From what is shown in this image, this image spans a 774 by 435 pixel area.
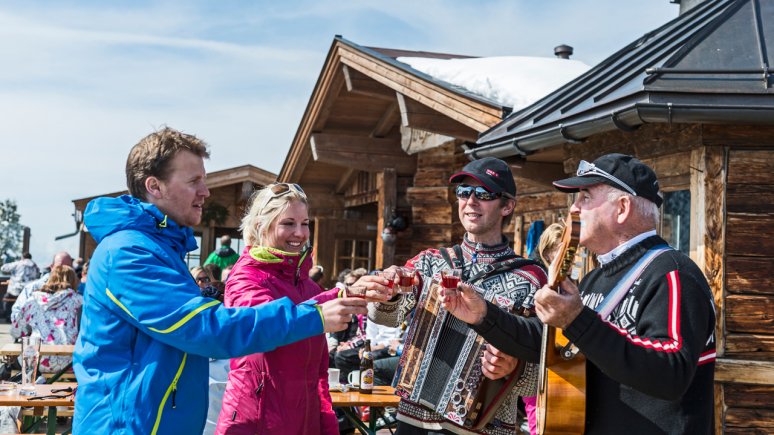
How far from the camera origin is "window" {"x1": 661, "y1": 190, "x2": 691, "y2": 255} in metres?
5.80

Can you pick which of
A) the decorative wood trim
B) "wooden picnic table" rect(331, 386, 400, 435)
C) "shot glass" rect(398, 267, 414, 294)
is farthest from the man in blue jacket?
Answer: the decorative wood trim

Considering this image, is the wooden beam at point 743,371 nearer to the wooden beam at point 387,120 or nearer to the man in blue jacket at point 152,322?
the man in blue jacket at point 152,322

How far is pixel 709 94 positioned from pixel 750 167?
643mm

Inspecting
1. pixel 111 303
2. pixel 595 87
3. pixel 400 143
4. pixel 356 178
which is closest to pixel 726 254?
pixel 595 87

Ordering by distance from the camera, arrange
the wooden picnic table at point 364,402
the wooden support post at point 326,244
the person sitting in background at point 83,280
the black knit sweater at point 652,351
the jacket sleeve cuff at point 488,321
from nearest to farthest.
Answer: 1. the black knit sweater at point 652,351
2. the jacket sleeve cuff at point 488,321
3. the wooden picnic table at point 364,402
4. the person sitting in background at point 83,280
5. the wooden support post at point 326,244

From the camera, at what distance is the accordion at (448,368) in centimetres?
317

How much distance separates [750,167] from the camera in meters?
5.29

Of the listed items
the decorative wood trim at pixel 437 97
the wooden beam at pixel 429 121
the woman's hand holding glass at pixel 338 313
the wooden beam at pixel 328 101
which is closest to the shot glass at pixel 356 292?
the woman's hand holding glass at pixel 338 313

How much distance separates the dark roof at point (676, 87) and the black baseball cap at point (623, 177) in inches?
101

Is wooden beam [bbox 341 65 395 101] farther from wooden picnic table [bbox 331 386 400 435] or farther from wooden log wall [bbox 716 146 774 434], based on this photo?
wooden log wall [bbox 716 146 774 434]

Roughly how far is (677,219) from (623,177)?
11.9ft

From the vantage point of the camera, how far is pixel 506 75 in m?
8.77

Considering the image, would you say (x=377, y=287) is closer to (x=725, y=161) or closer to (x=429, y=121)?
(x=725, y=161)

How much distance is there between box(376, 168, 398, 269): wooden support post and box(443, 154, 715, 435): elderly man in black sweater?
8.31 meters
